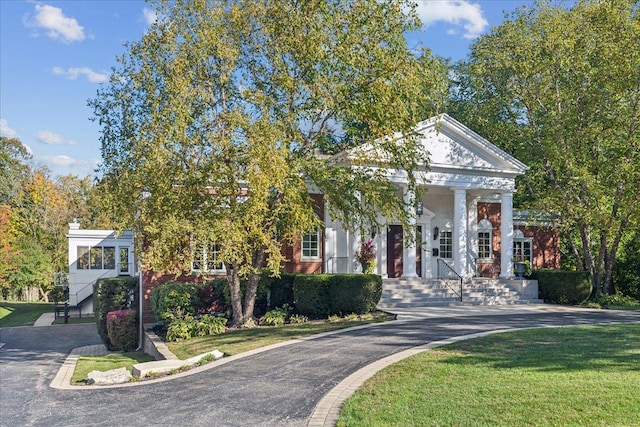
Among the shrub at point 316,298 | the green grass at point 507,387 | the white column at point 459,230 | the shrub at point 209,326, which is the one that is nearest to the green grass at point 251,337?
the shrub at point 209,326

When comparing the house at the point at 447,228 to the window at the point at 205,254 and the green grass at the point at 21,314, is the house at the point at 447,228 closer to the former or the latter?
the window at the point at 205,254

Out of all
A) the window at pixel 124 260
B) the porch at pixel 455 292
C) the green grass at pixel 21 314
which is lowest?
the green grass at pixel 21 314

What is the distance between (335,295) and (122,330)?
6.26 m

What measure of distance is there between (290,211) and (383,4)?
17.8 feet

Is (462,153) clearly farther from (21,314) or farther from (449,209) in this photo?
(21,314)

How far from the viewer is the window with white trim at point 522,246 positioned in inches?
1041

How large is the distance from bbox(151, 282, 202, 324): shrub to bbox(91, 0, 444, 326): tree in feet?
9.24

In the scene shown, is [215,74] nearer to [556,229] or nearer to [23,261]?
[556,229]

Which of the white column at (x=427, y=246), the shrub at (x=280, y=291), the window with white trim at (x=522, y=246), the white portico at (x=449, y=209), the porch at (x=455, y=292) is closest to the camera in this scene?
the shrub at (x=280, y=291)

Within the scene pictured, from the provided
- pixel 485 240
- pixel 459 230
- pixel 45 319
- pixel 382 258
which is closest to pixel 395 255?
pixel 382 258

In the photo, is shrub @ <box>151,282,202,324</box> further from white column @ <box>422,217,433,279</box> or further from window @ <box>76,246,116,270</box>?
window @ <box>76,246,116,270</box>

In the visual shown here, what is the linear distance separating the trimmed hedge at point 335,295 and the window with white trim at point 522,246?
12385 mm

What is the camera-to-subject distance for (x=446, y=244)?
24.3 m

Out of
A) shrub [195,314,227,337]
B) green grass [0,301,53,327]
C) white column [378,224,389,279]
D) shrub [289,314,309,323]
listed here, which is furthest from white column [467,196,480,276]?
green grass [0,301,53,327]
